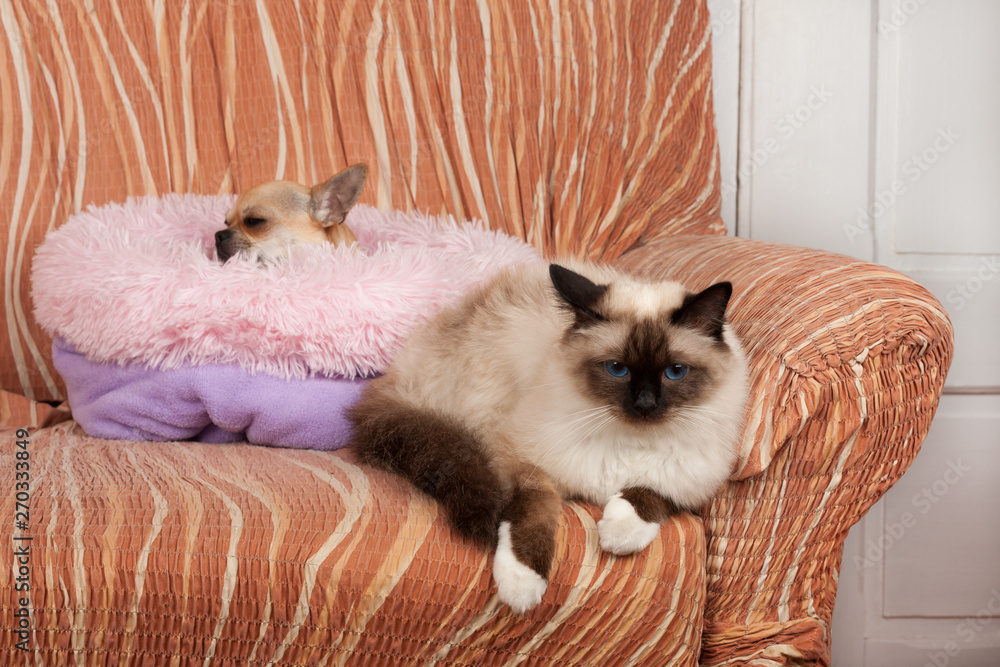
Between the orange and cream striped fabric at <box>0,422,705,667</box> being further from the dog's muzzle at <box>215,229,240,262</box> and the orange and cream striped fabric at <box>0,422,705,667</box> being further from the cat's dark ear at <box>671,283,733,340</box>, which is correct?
the dog's muzzle at <box>215,229,240,262</box>

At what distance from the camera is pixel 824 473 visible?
104 cm

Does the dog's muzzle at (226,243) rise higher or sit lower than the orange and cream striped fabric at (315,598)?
higher

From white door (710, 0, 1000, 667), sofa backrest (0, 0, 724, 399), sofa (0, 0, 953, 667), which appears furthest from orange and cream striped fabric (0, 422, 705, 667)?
white door (710, 0, 1000, 667)

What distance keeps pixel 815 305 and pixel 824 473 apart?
0.25m

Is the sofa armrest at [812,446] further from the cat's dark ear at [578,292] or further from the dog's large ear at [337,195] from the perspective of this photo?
the dog's large ear at [337,195]

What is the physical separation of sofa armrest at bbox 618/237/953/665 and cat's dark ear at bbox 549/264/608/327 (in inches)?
10.1

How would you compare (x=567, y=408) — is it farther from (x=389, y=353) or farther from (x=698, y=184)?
(x=698, y=184)

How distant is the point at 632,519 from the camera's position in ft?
3.21

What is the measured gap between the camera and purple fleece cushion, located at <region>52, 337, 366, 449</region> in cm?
133

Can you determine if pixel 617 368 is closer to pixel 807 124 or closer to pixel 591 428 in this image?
pixel 591 428

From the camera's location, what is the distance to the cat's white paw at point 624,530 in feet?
3.12

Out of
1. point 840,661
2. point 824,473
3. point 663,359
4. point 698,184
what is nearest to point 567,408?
point 663,359

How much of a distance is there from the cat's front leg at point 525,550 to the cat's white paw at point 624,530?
67 mm

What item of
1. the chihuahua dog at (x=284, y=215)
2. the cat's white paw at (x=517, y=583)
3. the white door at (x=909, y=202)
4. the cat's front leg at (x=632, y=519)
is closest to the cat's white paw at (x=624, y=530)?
the cat's front leg at (x=632, y=519)
